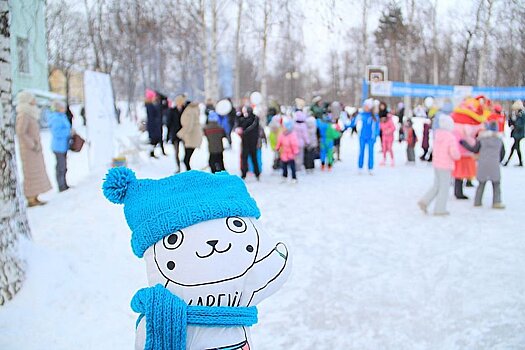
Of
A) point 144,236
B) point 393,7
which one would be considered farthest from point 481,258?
point 144,236

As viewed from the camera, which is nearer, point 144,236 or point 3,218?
point 144,236

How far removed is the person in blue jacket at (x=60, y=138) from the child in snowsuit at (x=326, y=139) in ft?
20.3

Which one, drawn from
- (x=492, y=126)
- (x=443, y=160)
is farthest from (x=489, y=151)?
(x=443, y=160)

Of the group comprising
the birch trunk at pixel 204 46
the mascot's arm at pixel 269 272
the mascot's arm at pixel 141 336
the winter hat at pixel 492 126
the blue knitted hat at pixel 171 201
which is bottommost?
the mascot's arm at pixel 141 336

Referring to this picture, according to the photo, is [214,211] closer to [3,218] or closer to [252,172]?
[3,218]

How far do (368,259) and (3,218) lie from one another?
3928mm

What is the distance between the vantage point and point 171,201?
197cm

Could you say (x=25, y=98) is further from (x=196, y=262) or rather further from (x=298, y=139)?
(x=196, y=262)

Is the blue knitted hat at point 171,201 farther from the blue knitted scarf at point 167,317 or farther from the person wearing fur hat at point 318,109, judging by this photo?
the person wearing fur hat at point 318,109

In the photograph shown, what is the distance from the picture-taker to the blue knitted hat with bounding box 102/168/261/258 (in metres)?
1.92

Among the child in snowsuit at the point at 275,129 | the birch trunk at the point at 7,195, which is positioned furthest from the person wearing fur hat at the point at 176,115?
the birch trunk at the point at 7,195

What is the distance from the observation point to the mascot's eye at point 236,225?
1.96 m

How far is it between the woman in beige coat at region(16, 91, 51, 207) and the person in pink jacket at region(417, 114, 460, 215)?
21.6 feet

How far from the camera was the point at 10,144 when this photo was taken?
161 inches
